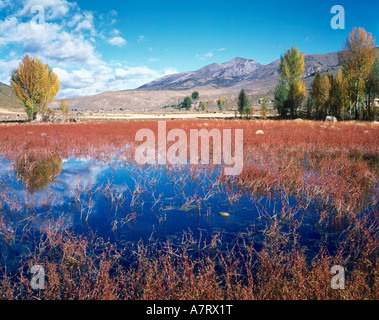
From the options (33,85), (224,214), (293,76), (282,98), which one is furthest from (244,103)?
(224,214)

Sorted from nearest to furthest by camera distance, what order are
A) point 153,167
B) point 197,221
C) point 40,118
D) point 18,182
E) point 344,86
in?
point 197,221 < point 18,182 < point 153,167 < point 344,86 < point 40,118

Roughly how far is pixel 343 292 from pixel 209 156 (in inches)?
341

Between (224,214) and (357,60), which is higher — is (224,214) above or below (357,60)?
below

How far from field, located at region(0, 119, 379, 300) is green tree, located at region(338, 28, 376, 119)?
27.8m

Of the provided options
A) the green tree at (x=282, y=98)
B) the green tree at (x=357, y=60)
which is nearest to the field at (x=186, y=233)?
the green tree at (x=357, y=60)

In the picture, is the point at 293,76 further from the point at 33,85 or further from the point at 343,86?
the point at 33,85

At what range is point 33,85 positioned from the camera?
106 feet

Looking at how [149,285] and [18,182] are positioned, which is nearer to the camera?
[149,285]

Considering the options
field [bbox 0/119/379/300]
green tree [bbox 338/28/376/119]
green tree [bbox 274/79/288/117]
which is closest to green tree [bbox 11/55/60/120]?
field [bbox 0/119/379/300]

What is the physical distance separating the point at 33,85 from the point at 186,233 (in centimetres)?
3691

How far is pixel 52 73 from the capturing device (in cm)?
3503

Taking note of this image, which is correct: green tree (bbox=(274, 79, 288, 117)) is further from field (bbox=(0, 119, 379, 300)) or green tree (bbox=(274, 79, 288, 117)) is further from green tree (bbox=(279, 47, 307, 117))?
field (bbox=(0, 119, 379, 300))
